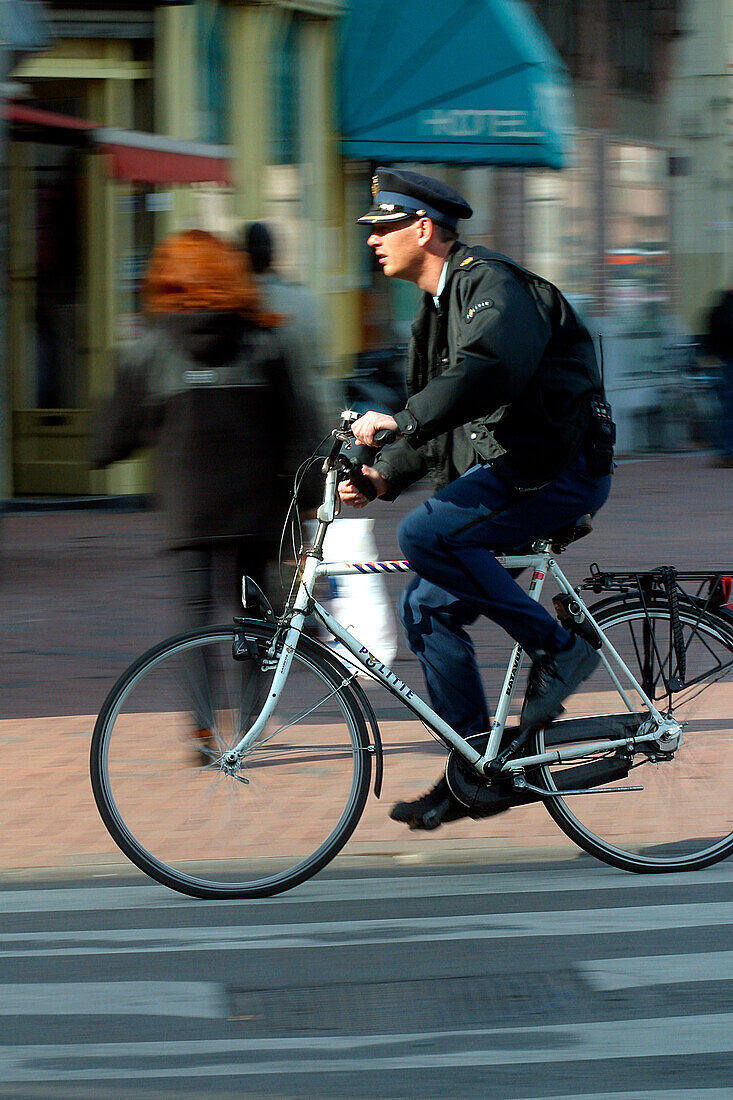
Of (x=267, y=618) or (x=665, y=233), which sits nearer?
(x=267, y=618)

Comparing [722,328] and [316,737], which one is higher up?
[722,328]

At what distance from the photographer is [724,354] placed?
16.5 metres

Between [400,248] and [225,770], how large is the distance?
142 centimetres

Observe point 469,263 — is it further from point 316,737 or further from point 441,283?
point 316,737

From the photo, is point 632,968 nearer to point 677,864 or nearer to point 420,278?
point 677,864

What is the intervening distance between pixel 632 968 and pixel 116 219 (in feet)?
32.9

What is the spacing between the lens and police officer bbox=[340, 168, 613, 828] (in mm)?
4352

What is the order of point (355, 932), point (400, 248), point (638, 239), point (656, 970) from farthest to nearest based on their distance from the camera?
point (638, 239) → point (400, 248) → point (355, 932) → point (656, 970)

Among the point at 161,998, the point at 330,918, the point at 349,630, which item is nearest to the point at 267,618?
the point at 349,630

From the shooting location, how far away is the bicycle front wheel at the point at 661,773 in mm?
4723

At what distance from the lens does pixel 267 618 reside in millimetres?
4523

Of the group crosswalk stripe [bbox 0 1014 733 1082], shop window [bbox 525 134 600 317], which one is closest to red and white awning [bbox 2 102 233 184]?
shop window [bbox 525 134 600 317]

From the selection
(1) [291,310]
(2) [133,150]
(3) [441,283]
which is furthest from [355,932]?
(2) [133,150]

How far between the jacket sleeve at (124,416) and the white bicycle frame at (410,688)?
1.27 m
